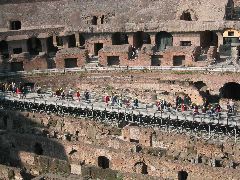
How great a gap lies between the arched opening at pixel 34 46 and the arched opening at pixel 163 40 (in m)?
11.9

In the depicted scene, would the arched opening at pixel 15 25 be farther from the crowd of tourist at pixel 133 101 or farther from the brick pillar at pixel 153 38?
the brick pillar at pixel 153 38

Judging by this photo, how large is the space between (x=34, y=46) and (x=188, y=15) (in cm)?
1532

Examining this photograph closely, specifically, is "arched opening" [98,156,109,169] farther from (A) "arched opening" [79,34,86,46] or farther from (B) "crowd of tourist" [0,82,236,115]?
(A) "arched opening" [79,34,86,46]

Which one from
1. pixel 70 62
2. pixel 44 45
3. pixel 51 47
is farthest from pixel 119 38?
pixel 44 45

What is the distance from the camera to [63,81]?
43.6 m

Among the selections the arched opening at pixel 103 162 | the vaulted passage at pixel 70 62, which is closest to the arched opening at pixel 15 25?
the vaulted passage at pixel 70 62

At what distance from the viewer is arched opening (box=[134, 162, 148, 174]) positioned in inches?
1105

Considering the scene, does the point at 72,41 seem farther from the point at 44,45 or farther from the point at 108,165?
the point at 108,165

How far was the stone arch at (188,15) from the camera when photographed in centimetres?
4597

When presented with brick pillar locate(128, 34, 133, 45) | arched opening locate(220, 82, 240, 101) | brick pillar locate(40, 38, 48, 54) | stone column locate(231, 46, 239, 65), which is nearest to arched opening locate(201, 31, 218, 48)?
stone column locate(231, 46, 239, 65)

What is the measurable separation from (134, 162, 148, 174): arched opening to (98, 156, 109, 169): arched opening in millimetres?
2230

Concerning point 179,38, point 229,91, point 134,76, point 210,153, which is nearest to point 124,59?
point 134,76

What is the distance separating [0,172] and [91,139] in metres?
6.64

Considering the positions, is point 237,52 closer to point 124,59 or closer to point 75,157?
point 124,59
